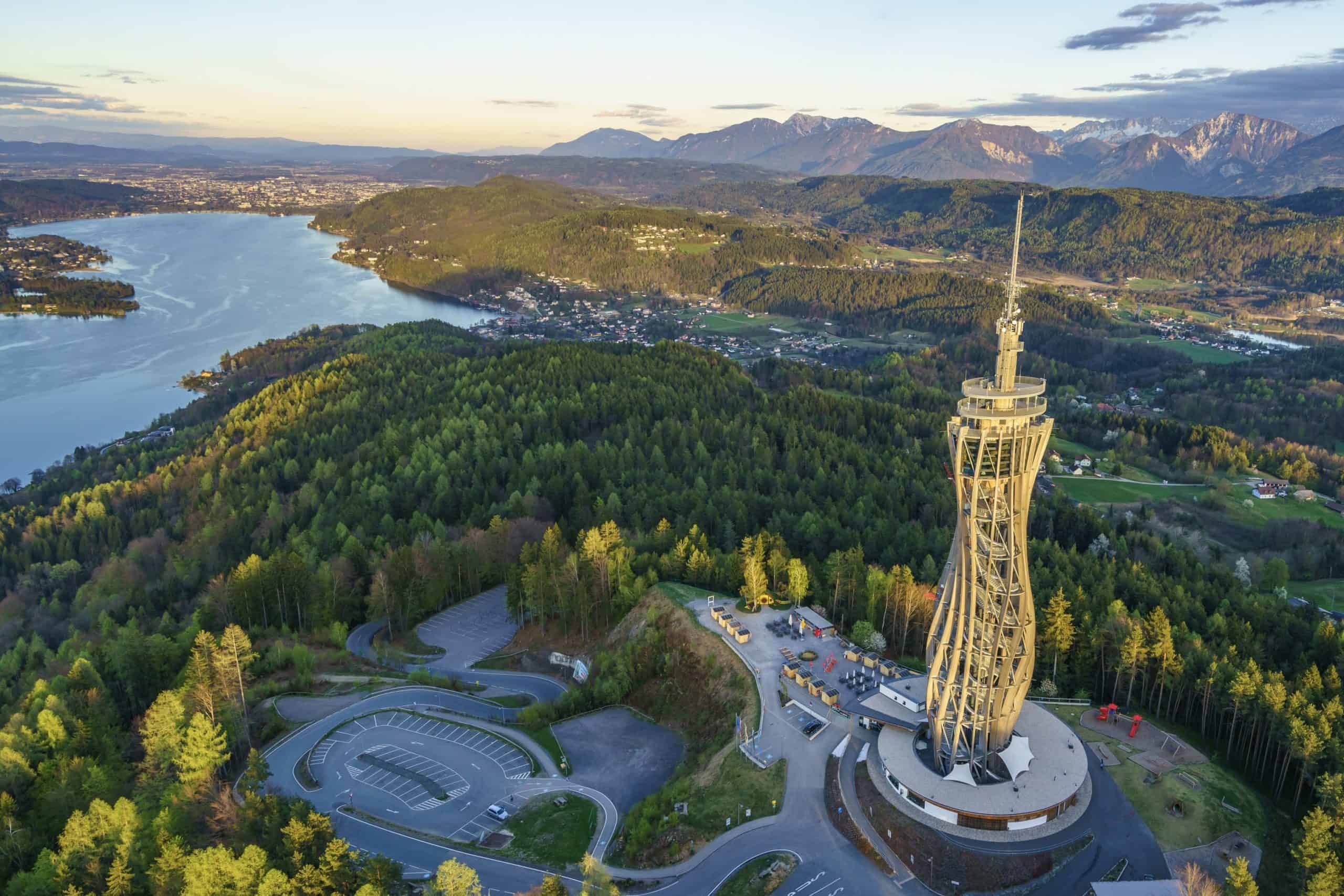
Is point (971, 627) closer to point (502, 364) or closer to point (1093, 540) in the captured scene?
point (1093, 540)

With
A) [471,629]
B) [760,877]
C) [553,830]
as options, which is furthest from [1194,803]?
[471,629]

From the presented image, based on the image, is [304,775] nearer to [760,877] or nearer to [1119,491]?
[760,877]

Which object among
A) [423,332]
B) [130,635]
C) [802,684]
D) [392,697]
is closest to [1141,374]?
[423,332]

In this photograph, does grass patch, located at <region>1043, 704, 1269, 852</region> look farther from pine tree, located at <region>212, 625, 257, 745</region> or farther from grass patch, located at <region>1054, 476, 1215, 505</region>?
grass patch, located at <region>1054, 476, 1215, 505</region>

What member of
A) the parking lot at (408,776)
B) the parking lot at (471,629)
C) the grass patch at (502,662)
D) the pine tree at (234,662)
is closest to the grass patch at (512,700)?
the grass patch at (502,662)

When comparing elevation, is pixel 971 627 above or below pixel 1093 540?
above

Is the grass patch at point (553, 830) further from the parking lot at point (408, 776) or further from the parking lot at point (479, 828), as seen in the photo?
the parking lot at point (408, 776)
